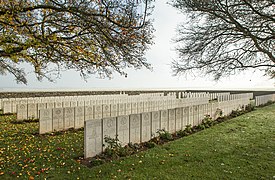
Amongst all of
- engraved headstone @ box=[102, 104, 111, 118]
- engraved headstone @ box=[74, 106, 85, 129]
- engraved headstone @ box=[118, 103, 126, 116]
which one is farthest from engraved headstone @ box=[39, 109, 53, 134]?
engraved headstone @ box=[118, 103, 126, 116]

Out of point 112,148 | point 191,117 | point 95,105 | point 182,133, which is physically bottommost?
point 182,133

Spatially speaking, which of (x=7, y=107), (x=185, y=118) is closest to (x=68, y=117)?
(x=185, y=118)

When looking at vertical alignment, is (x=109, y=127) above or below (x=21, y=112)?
above

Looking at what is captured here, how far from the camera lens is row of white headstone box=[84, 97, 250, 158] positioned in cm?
470

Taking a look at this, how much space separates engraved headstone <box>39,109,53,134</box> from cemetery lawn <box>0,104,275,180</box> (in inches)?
12.4

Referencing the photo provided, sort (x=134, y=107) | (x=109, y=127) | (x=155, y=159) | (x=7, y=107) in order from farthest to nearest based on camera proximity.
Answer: (x=7, y=107) → (x=134, y=107) → (x=109, y=127) → (x=155, y=159)

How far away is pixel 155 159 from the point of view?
4.53 metres

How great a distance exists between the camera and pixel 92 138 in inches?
185

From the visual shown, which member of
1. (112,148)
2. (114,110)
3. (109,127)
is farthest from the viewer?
(114,110)

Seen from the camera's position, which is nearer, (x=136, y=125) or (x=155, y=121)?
(x=136, y=125)

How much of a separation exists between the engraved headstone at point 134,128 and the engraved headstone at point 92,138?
104 centimetres

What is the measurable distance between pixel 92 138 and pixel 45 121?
11.0 feet

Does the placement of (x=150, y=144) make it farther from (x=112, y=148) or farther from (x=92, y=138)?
(x=92, y=138)

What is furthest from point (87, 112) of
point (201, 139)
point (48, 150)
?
point (201, 139)
